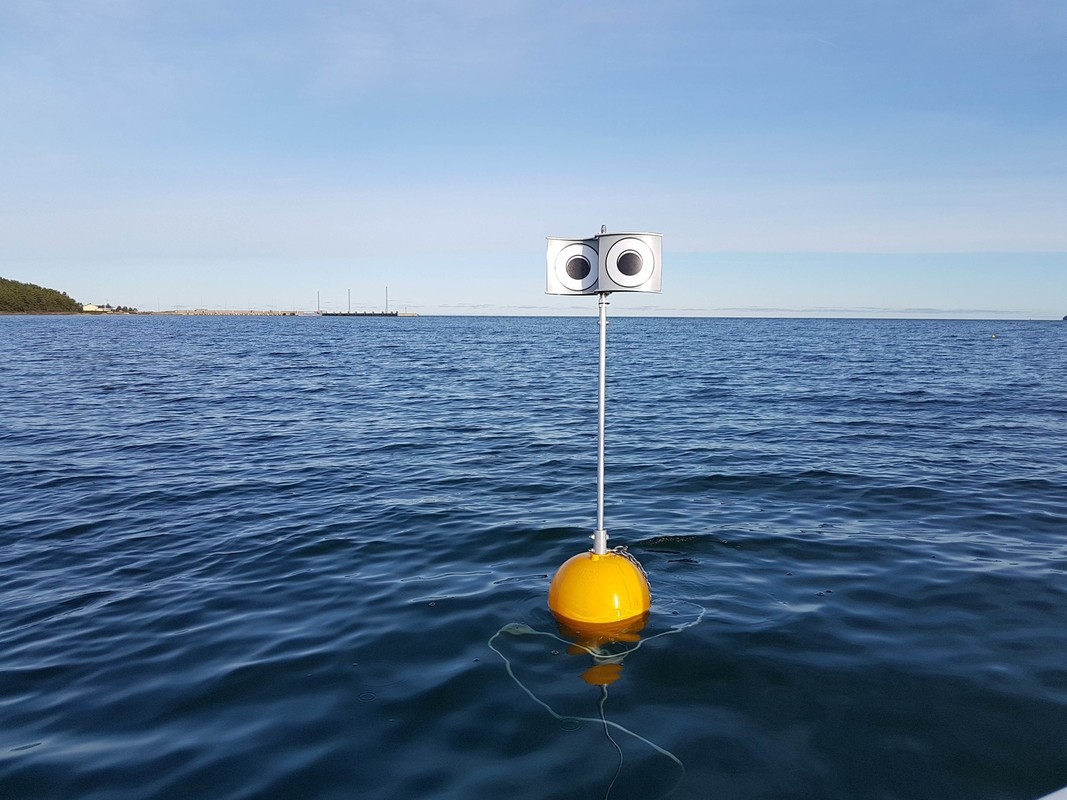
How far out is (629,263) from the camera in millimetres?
6488

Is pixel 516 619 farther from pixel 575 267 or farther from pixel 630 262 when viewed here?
pixel 630 262

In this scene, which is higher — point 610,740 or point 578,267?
point 578,267

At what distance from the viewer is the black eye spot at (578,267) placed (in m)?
6.79

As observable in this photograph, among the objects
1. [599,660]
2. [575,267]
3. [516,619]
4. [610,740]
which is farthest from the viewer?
[516,619]

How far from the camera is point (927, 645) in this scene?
6316 millimetres

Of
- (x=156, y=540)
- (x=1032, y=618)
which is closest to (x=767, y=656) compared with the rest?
(x=1032, y=618)

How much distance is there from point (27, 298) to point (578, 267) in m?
219

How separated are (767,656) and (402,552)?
5.01 meters

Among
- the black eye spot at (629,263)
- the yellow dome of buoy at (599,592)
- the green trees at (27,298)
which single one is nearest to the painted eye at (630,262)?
the black eye spot at (629,263)

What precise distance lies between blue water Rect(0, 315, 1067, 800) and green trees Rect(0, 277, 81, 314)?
199 m

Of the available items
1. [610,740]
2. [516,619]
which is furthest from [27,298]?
[610,740]

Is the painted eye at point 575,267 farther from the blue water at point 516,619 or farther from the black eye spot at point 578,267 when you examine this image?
the blue water at point 516,619

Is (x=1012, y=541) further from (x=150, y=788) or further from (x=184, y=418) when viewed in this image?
(x=184, y=418)

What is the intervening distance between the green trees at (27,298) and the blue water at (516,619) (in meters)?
199
